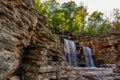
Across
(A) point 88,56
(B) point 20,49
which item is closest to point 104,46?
(A) point 88,56

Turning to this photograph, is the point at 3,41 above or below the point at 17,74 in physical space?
above

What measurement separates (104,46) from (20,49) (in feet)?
52.7

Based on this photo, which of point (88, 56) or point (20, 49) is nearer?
point (20, 49)

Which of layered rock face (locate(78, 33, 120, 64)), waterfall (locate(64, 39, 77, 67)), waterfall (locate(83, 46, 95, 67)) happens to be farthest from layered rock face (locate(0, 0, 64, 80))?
layered rock face (locate(78, 33, 120, 64))

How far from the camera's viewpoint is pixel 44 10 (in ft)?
87.3

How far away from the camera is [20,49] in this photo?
6.61 m

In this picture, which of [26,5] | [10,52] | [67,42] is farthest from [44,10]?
[10,52]

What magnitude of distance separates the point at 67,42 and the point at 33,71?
13961 mm

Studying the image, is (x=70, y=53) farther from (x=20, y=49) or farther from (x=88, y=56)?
(x=20, y=49)

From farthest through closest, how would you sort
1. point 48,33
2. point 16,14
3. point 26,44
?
point 48,33
point 26,44
point 16,14

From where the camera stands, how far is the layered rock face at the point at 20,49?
5.48m

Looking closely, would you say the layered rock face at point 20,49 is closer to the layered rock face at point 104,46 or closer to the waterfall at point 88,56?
the waterfall at point 88,56

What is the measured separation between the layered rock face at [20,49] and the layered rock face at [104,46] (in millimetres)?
13704

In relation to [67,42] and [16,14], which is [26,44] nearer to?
[16,14]
